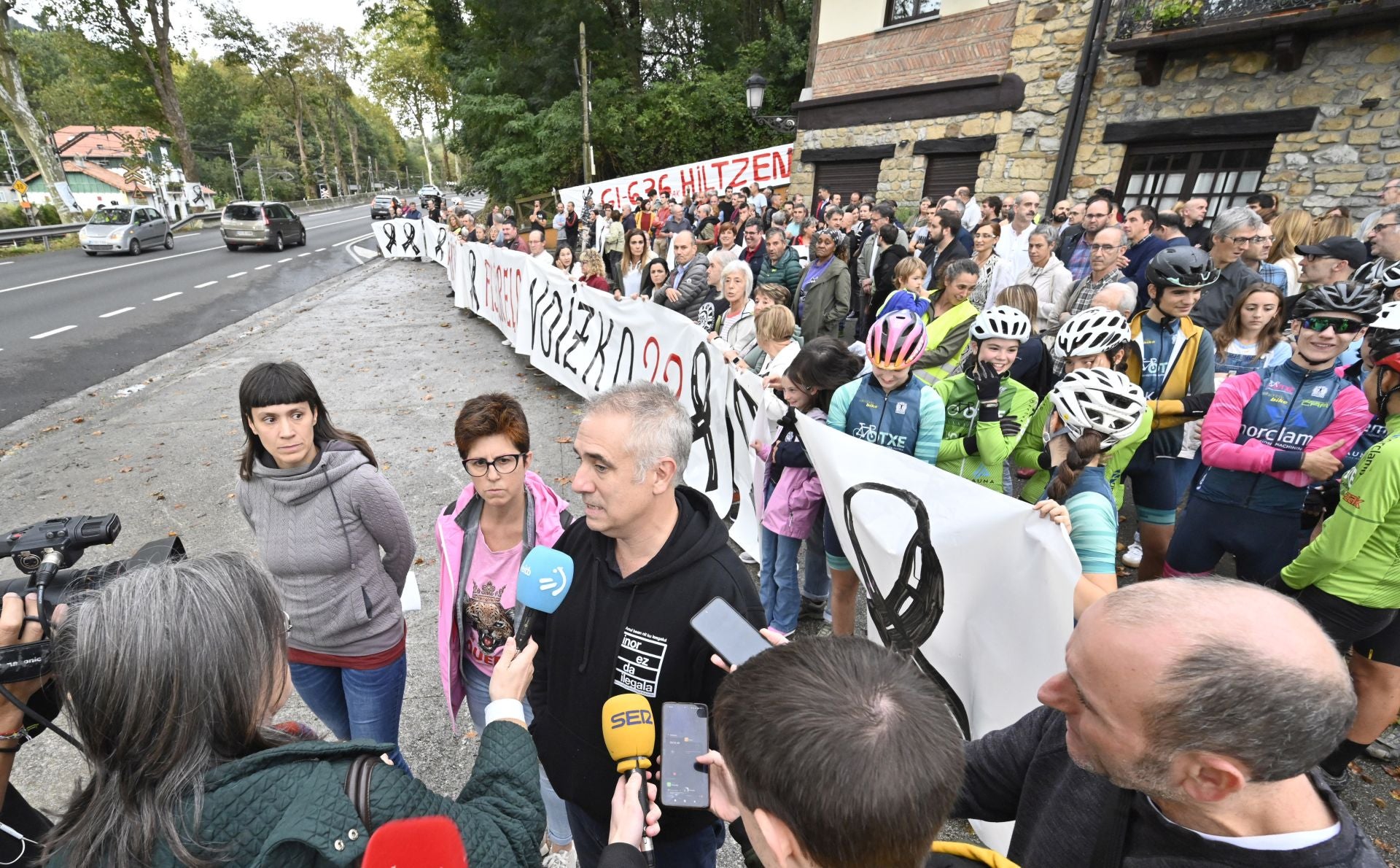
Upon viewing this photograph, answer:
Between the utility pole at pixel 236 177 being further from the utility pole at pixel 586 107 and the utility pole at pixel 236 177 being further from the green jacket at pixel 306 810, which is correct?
the green jacket at pixel 306 810

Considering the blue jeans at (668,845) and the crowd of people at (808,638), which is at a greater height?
the crowd of people at (808,638)

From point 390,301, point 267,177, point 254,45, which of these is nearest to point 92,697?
point 390,301

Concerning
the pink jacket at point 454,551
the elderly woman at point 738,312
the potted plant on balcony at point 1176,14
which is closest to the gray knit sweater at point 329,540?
the pink jacket at point 454,551

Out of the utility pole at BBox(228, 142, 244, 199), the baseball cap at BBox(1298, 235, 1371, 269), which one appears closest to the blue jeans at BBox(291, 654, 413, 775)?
the baseball cap at BBox(1298, 235, 1371, 269)

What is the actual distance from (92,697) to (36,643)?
52 centimetres

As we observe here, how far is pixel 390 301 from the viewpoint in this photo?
14.3 meters

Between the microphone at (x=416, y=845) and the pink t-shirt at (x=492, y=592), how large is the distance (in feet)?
4.51

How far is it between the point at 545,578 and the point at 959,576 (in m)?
1.63

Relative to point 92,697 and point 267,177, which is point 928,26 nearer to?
point 92,697

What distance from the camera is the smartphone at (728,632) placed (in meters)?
1.52

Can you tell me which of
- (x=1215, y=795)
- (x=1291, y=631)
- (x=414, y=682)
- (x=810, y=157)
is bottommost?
(x=414, y=682)

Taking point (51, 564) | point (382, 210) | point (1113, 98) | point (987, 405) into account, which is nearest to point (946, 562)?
point (987, 405)

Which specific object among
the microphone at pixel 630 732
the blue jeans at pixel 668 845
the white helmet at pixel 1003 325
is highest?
the white helmet at pixel 1003 325

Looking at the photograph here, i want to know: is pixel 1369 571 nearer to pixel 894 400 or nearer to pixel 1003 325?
pixel 1003 325
